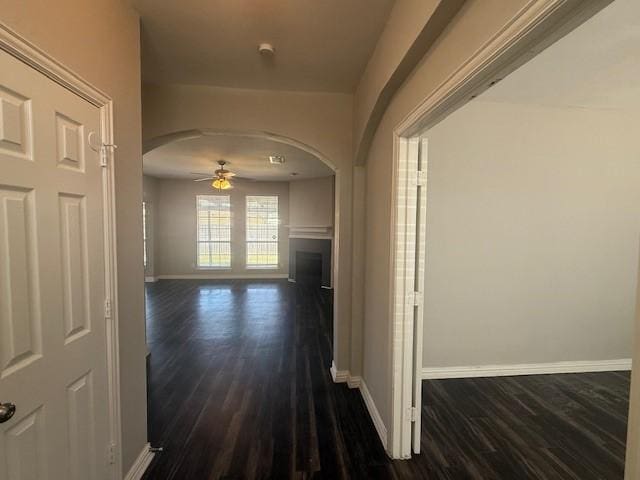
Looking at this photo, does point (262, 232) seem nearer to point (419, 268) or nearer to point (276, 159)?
Result: point (276, 159)

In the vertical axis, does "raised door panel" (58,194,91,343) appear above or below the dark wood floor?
above

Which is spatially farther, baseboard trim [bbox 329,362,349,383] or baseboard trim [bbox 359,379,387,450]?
baseboard trim [bbox 329,362,349,383]

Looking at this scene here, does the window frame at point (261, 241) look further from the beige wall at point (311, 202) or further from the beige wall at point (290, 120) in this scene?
the beige wall at point (290, 120)

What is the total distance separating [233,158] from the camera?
17.5ft

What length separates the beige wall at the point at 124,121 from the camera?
48.8 inches

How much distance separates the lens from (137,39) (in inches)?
68.2

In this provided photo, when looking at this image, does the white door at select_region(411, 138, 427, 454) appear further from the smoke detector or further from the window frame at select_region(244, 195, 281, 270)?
the window frame at select_region(244, 195, 281, 270)

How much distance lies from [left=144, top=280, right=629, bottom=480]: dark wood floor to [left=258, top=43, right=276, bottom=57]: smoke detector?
8.98 ft

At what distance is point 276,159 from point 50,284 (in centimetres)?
456

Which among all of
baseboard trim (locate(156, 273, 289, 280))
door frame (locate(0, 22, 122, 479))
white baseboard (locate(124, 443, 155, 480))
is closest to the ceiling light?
baseboard trim (locate(156, 273, 289, 280))

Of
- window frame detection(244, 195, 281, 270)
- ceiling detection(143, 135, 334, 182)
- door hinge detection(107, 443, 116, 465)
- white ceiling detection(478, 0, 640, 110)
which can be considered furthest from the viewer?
window frame detection(244, 195, 281, 270)

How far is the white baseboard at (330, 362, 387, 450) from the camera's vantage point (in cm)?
205

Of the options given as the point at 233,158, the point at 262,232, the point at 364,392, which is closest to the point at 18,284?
the point at 364,392

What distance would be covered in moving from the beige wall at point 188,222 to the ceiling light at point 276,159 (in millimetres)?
2503
